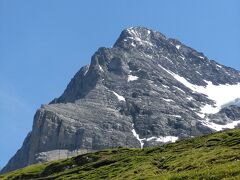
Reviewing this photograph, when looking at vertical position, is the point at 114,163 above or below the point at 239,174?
above

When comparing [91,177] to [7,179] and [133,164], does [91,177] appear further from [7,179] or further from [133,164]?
[7,179]

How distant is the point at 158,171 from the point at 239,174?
45.9 metres

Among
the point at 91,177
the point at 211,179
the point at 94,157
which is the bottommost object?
the point at 211,179

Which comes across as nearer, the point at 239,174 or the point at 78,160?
the point at 239,174

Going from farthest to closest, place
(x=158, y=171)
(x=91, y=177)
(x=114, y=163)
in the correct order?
(x=114, y=163), (x=91, y=177), (x=158, y=171)

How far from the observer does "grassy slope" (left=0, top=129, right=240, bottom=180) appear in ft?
210

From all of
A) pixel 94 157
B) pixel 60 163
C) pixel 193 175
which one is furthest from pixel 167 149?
pixel 193 175

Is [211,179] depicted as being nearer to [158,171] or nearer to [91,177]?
[158,171]

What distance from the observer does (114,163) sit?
122 m

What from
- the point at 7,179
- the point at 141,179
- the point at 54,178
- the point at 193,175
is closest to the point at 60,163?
the point at 7,179

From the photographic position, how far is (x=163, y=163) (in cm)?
9762

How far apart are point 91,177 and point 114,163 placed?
15.5 metres

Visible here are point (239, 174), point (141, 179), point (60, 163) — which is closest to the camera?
point (239, 174)

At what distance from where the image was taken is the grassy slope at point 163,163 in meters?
63.9
